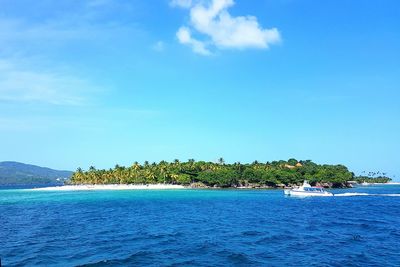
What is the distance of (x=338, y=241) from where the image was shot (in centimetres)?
4306

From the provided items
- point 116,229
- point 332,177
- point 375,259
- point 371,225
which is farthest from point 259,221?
point 332,177

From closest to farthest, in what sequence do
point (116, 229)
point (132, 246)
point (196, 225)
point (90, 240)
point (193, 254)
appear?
point (193, 254) < point (132, 246) < point (90, 240) < point (116, 229) < point (196, 225)

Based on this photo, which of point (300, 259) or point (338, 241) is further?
point (338, 241)

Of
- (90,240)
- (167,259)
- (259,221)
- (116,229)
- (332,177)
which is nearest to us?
(167,259)

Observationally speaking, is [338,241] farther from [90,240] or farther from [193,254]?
[90,240]

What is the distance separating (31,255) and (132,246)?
372 inches

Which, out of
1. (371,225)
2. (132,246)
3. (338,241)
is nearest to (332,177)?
(371,225)

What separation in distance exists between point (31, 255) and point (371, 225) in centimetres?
4671

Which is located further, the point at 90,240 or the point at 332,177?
the point at 332,177

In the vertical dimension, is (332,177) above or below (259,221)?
above

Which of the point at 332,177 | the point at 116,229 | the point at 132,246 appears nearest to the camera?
the point at 132,246

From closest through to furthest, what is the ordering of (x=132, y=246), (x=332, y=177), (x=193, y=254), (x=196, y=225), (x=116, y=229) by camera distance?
(x=193, y=254) → (x=132, y=246) → (x=116, y=229) → (x=196, y=225) → (x=332, y=177)

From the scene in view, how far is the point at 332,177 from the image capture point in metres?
199

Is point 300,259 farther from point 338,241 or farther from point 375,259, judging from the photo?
point 338,241
